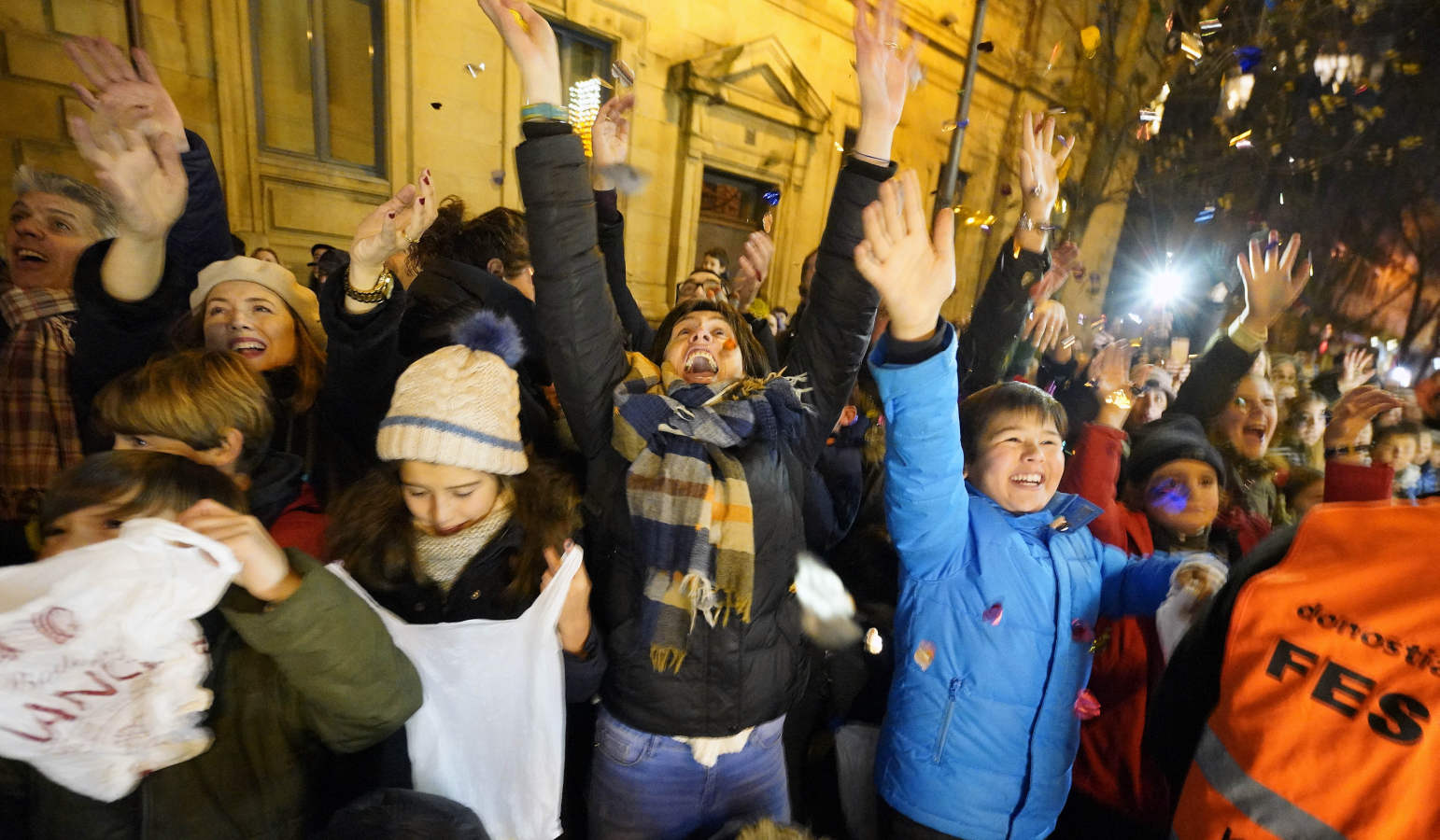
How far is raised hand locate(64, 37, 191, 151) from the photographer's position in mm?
1691

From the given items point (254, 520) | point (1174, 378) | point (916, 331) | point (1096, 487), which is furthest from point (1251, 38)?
point (254, 520)

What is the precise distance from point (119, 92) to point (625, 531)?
1.93 metres

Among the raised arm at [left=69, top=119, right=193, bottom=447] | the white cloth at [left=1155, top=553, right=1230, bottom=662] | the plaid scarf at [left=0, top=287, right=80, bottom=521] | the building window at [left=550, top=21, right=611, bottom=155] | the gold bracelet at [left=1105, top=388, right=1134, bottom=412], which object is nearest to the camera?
the white cloth at [left=1155, top=553, right=1230, bottom=662]

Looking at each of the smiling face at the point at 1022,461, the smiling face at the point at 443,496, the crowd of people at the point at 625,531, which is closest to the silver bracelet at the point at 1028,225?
the crowd of people at the point at 625,531

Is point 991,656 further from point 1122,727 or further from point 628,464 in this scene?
point 628,464

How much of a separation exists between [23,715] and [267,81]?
6.88 meters

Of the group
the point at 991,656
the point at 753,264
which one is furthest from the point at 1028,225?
the point at 991,656

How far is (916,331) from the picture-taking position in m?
1.45

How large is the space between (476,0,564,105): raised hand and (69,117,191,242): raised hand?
1033mm

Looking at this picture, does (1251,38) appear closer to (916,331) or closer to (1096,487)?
(1096,487)

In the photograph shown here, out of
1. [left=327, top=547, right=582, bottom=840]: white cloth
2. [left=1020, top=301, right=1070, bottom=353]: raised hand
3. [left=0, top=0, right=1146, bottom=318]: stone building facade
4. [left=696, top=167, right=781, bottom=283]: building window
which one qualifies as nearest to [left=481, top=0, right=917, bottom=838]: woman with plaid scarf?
[left=327, top=547, right=582, bottom=840]: white cloth

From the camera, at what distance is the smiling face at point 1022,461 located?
1.71m

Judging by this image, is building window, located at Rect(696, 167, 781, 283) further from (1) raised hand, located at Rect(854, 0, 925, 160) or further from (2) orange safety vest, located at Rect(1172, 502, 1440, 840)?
(2) orange safety vest, located at Rect(1172, 502, 1440, 840)

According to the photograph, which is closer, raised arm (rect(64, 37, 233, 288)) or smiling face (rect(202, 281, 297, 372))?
raised arm (rect(64, 37, 233, 288))
